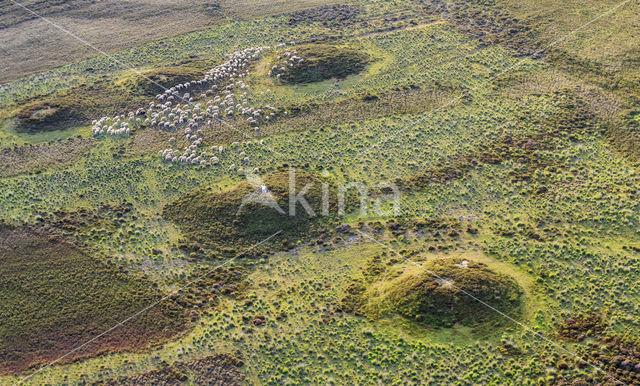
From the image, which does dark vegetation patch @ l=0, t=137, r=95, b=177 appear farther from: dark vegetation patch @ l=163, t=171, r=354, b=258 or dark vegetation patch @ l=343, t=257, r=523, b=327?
dark vegetation patch @ l=343, t=257, r=523, b=327

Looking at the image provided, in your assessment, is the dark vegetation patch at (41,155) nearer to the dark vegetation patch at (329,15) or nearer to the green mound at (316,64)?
the green mound at (316,64)

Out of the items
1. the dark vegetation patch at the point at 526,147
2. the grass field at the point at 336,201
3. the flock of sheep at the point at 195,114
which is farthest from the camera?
the flock of sheep at the point at 195,114

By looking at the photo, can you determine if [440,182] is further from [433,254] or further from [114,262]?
[114,262]

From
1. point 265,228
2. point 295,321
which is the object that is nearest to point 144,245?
point 265,228

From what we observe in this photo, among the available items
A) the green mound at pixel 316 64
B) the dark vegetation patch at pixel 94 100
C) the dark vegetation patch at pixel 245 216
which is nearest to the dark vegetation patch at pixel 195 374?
the dark vegetation patch at pixel 245 216

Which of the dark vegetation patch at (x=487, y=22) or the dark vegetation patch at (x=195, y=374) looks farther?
the dark vegetation patch at (x=487, y=22)
